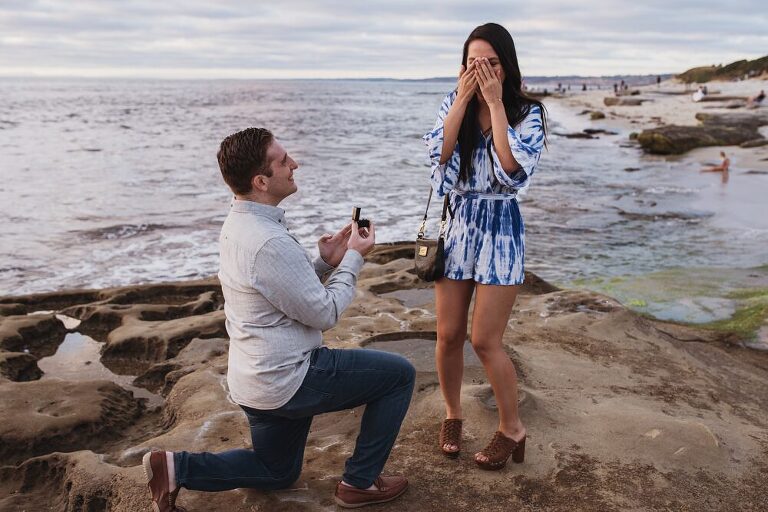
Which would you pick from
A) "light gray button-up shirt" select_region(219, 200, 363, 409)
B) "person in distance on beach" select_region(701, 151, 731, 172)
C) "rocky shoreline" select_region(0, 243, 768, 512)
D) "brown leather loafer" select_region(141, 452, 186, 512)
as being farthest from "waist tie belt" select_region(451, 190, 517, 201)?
"person in distance on beach" select_region(701, 151, 731, 172)

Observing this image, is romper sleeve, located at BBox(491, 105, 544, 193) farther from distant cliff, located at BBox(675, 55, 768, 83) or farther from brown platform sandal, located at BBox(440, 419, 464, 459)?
distant cliff, located at BBox(675, 55, 768, 83)

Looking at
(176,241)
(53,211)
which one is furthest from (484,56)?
(53,211)

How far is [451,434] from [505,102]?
1.77 metres

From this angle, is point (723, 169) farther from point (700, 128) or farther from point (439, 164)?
point (439, 164)

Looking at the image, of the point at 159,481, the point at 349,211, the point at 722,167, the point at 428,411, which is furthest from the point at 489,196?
the point at 722,167

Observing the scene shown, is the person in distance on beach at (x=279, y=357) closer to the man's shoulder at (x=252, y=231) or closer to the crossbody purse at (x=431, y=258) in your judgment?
the man's shoulder at (x=252, y=231)

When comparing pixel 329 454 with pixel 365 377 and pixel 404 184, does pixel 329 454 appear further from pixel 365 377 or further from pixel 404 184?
pixel 404 184

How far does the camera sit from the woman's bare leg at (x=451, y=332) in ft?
11.6

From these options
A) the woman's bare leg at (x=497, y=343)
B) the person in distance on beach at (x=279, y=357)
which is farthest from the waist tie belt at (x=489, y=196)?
the person in distance on beach at (x=279, y=357)

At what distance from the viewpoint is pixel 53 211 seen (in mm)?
13805

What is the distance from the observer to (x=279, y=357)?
9.45 feet

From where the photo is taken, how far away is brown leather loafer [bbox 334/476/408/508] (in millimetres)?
3215

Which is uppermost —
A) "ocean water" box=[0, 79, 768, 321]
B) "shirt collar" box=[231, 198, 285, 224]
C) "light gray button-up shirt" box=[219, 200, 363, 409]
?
"shirt collar" box=[231, 198, 285, 224]

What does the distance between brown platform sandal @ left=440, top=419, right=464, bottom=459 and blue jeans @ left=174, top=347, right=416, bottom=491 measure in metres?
0.59
